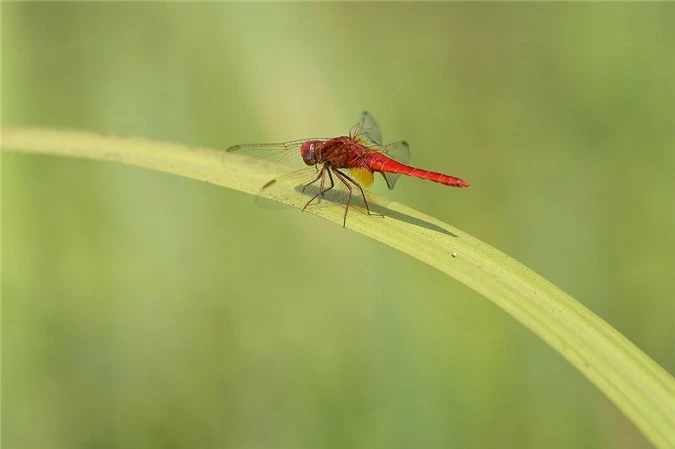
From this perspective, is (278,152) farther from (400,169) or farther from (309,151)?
(400,169)

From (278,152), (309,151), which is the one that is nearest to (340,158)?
(309,151)

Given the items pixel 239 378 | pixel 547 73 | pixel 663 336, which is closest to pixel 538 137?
pixel 547 73

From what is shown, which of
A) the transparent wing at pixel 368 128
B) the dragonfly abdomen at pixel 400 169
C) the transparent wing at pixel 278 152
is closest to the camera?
the dragonfly abdomen at pixel 400 169

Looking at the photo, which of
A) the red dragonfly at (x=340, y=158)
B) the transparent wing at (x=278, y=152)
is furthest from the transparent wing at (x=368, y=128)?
the transparent wing at (x=278, y=152)

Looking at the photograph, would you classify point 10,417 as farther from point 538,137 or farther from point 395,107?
point 538,137

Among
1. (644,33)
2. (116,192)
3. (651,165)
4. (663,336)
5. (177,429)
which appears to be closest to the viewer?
(177,429)

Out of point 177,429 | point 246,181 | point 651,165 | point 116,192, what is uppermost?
point 651,165

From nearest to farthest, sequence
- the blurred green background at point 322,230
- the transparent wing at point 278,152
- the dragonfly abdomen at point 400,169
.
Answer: the blurred green background at point 322,230 → the dragonfly abdomen at point 400,169 → the transparent wing at point 278,152

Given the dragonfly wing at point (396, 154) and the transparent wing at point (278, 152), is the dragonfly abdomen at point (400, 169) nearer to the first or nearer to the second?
the dragonfly wing at point (396, 154)

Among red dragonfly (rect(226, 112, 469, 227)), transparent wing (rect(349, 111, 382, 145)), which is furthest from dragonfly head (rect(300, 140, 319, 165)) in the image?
transparent wing (rect(349, 111, 382, 145))
